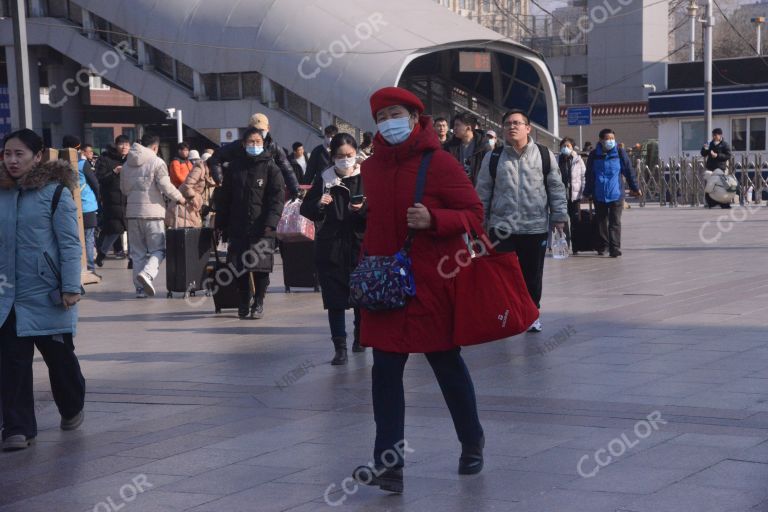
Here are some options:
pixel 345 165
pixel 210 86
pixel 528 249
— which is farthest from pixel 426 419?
pixel 210 86

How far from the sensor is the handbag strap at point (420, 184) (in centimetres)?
564

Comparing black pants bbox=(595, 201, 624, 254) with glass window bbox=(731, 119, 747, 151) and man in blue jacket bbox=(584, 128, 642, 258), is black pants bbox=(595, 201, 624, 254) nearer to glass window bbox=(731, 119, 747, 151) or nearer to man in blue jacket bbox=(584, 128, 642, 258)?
man in blue jacket bbox=(584, 128, 642, 258)

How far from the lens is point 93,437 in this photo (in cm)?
697

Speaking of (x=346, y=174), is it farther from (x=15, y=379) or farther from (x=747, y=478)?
(x=747, y=478)

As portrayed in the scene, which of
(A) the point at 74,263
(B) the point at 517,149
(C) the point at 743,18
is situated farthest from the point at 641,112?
(A) the point at 74,263

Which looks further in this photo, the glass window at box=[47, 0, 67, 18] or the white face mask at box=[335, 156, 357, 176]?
the glass window at box=[47, 0, 67, 18]

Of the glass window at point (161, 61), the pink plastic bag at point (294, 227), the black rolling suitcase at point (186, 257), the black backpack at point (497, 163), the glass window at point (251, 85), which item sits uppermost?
the glass window at point (161, 61)

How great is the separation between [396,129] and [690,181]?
2924cm

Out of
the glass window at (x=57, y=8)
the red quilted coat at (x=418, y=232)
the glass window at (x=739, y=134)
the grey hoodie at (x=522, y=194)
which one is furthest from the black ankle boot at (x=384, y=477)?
the glass window at (x=57, y=8)

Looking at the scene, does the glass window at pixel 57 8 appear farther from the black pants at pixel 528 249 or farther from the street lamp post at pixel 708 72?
the black pants at pixel 528 249

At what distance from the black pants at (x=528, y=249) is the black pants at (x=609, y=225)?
794 centimetres

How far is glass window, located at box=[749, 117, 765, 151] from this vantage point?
3866 centimetres

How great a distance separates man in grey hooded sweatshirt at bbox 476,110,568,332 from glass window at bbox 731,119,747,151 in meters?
30.5

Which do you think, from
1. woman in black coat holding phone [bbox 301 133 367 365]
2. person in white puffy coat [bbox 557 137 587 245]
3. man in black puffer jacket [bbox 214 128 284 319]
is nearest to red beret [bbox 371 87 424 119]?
woman in black coat holding phone [bbox 301 133 367 365]
